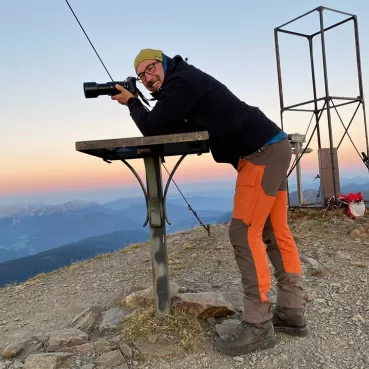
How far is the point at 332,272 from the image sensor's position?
187 inches

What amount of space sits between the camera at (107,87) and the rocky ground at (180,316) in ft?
6.00

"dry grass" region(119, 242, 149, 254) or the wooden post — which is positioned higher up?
the wooden post

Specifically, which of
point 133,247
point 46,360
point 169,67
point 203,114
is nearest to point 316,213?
point 133,247

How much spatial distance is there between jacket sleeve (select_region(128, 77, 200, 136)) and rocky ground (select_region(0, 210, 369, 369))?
154 cm

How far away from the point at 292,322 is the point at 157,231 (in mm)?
1291

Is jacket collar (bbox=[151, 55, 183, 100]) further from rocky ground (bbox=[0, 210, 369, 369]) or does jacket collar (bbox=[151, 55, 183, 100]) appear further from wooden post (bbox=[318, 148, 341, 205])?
wooden post (bbox=[318, 148, 341, 205])

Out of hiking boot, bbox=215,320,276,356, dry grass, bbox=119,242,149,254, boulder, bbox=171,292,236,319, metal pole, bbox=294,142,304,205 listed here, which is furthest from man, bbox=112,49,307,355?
metal pole, bbox=294,142,304,205

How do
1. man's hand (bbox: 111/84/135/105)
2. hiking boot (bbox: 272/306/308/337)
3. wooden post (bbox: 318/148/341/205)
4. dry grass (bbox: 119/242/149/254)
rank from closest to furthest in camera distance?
man's hand (bbox: 111/84/135/105) < hiking boot (bbox: 272/306/308/337) < dry grass (bbox: 119/242/149/254) < wooden post (bbox: 318/148/341/205)

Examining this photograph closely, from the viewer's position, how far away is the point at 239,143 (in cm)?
272

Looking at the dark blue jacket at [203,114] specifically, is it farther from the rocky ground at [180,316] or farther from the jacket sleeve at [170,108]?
the rocky ground at [180,316]

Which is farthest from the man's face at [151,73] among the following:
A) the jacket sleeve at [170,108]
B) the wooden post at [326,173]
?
the wooden post at [326,173]

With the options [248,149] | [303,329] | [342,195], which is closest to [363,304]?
[303,329]

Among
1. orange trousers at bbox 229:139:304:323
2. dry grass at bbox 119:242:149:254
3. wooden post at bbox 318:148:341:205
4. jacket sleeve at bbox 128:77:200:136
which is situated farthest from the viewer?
wooden post at bbox 318:148:341:205

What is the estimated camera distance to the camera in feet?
9.52
